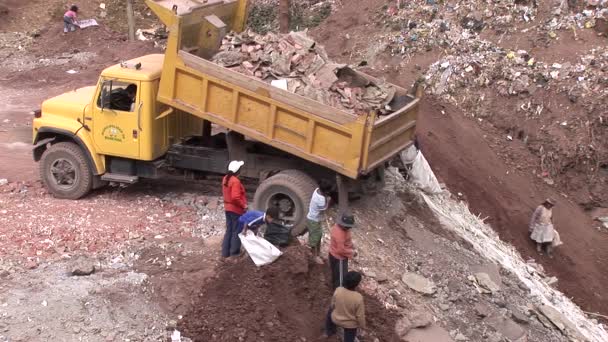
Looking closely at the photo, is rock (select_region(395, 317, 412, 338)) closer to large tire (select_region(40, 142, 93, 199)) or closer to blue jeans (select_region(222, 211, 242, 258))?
blue jeans (select_region(222, 211, 242, 258))

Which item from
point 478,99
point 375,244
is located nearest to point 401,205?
point 375,244

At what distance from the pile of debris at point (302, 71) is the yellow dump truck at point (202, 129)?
33cm

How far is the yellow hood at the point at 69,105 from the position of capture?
32.1 feet

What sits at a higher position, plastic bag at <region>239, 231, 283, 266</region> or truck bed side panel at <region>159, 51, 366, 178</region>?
truck bed side panel at <region>159, 51, 366, 178</region>

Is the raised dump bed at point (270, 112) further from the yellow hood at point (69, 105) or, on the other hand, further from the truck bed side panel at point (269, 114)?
the yellow hood at point (69, 105)

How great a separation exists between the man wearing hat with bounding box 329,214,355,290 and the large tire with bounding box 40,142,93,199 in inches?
173

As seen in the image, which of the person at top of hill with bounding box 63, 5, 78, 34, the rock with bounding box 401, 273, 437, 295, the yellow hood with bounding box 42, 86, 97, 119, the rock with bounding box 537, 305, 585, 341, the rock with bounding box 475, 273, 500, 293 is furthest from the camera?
the person at top of hill with bounding box 63, 5, 78, 34

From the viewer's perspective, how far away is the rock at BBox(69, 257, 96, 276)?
790 cm

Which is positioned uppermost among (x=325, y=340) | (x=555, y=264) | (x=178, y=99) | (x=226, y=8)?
(x=226, y=8)

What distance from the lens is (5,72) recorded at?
18266mm

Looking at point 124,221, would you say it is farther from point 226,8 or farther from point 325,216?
point 226,8

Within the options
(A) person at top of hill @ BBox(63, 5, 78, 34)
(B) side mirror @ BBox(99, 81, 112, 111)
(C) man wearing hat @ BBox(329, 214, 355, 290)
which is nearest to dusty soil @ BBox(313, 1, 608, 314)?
(C) man wearing hat @ BBox(329, 214, 355, 290)

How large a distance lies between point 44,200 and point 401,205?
554 cm

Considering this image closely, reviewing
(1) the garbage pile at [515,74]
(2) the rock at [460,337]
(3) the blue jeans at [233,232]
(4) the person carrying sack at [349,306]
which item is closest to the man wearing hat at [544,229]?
(1) the garbage pile at [515,74]
